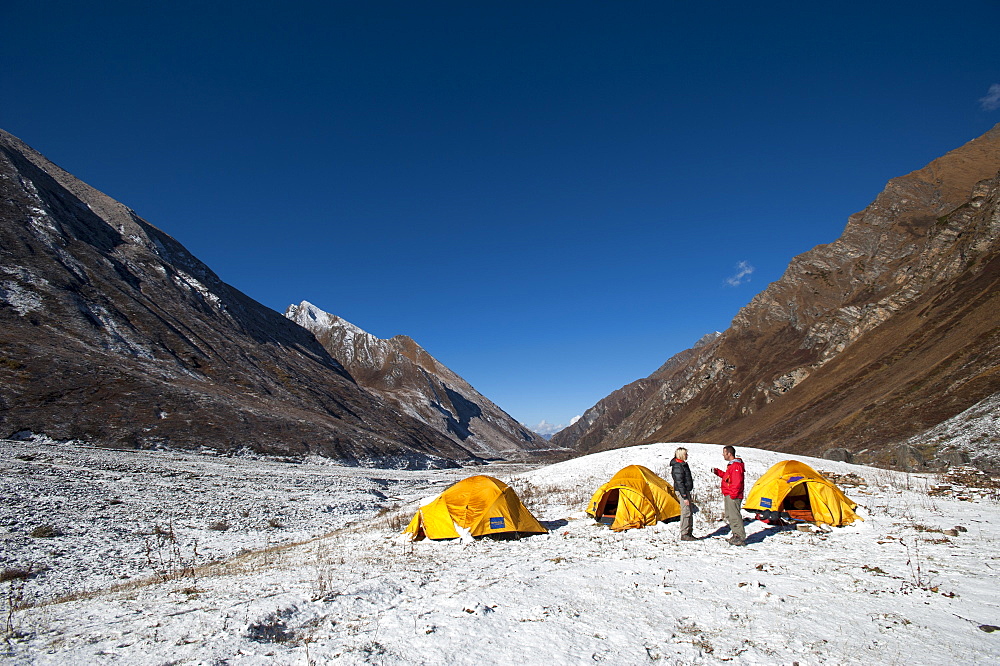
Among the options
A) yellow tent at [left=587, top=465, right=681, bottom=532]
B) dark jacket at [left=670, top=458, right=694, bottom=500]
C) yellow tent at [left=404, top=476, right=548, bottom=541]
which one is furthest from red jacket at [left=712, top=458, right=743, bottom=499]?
yellow tent at [left=404, top=476, right=548, bottom=541]

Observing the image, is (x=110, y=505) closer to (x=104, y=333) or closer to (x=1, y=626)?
(x=1, y=626)

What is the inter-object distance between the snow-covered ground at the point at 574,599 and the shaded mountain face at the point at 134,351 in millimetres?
30798

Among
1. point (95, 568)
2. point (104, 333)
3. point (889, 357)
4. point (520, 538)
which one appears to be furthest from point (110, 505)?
point (889, 357)

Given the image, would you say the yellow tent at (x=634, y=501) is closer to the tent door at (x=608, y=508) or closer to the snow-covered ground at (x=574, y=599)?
the tent door at (x=608, y=508)

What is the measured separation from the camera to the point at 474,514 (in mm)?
13961

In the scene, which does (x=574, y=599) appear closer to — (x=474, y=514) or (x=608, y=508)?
(x=474, y=514)

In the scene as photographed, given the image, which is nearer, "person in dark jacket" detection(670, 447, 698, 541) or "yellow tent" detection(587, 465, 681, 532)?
"person in dark jacket" detection(670, 447, 698, 541)

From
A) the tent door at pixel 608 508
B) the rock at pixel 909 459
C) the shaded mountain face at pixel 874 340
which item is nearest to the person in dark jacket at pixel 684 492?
the tent door at pixel 608 508

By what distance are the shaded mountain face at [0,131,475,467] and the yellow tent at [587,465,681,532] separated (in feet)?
138

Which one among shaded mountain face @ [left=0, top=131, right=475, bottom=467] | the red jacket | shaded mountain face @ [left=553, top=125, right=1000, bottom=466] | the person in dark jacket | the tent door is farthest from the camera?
shaded mountain face @ [left=0, top=131, right=475, bottom=467]

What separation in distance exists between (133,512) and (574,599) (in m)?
21.9

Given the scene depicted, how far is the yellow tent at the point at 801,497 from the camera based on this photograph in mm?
12445

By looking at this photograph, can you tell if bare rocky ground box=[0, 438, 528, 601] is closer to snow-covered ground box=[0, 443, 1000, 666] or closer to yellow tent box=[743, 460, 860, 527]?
snow-covered ground box=[0, 443, 1000, 666]

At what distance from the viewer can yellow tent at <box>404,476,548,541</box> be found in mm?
13648
